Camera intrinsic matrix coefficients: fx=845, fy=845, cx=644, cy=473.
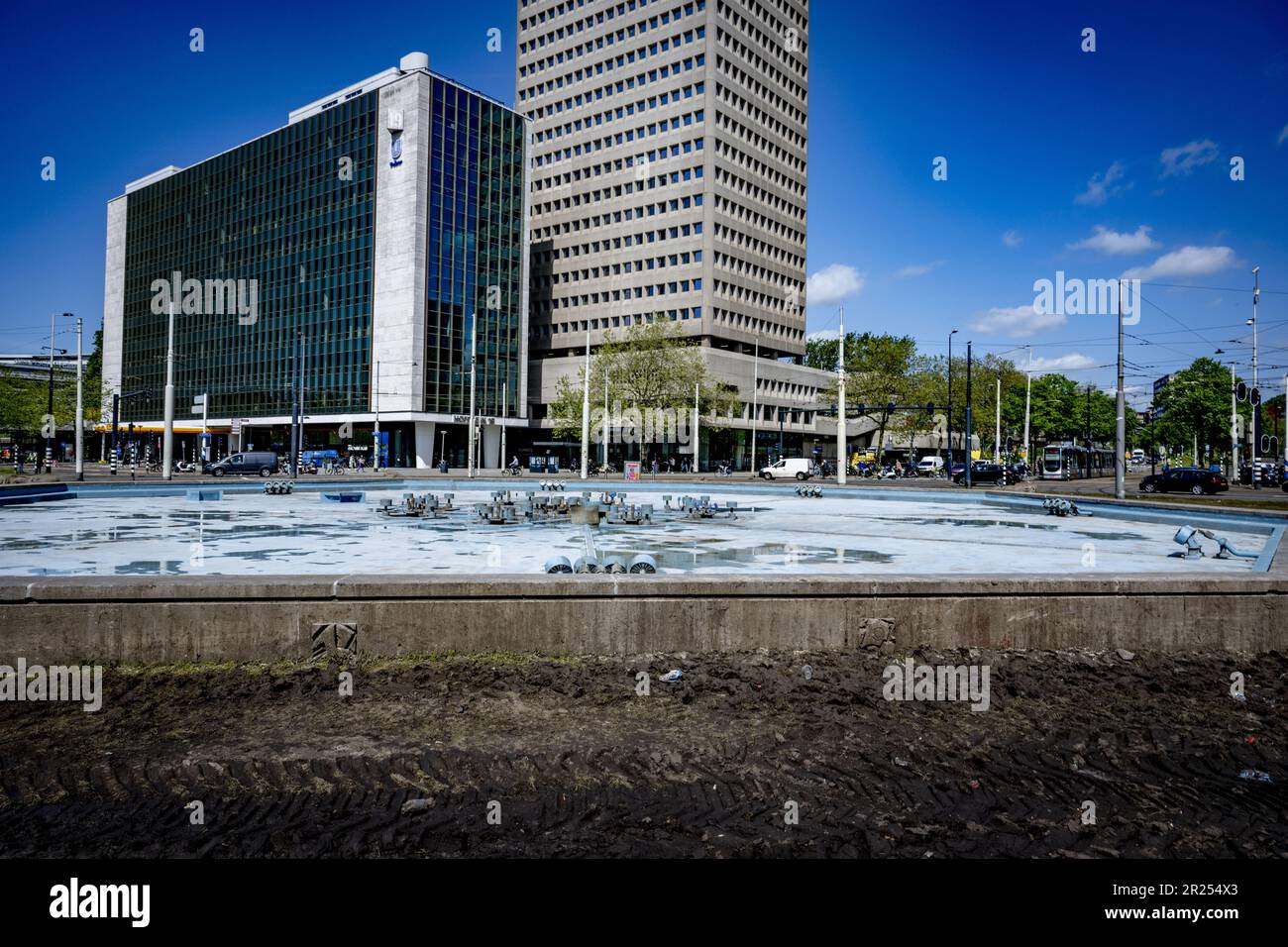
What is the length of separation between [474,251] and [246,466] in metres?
35.9

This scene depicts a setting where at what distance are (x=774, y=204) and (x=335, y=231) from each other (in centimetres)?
4782

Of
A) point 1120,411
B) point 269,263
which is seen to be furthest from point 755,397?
point 1120,411

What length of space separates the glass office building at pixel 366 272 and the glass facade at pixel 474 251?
162mm

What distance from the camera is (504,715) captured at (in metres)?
6.26

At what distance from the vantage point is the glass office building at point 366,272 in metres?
78.4

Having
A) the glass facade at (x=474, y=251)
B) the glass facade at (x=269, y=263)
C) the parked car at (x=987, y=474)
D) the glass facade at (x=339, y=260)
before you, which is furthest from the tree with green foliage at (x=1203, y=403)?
the glass facade at (x=269, y=263)

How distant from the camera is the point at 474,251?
8312cm

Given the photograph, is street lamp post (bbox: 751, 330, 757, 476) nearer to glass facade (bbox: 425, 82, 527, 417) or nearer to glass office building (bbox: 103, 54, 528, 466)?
glass office building (bbox: 103, 54, 528, 466)

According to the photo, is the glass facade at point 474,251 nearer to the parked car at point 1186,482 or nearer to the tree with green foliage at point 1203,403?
the parked car at point 1186,482

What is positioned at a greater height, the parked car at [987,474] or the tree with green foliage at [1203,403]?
the tree with green foliage at [1203,403]

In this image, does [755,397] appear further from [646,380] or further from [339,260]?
[339,260]

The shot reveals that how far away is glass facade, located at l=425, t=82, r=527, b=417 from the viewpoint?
260 feet
